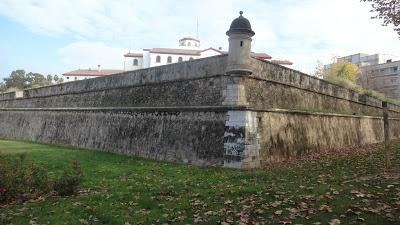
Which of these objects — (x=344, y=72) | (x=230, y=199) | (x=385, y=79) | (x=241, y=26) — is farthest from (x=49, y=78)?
(x=230, y=199)

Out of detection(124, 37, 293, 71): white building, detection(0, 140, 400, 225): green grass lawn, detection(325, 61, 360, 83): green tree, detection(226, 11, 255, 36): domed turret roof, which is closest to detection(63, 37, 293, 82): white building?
detection(124, 37, 293, 71): white building

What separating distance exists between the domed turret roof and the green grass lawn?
455 centimetres

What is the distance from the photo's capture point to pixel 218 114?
41.0 feet

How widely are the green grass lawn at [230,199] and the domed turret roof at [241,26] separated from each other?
4.55 meters

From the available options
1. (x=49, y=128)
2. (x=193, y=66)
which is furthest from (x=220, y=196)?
(x=49, y=128)

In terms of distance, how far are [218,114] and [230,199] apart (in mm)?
5475

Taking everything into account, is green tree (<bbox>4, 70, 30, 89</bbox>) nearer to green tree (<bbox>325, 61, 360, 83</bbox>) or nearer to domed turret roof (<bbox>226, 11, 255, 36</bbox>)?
green tree (<bbox>325, 61, 360, 83</bbox>)

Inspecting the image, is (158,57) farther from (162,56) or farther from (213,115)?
(213,115)

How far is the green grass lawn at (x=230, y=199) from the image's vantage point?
6.06m

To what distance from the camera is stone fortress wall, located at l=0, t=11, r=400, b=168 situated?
12148 mm

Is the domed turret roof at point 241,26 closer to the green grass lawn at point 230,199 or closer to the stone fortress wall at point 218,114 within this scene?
the stone fortress wall at point 218,114

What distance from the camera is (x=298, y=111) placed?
1471cm

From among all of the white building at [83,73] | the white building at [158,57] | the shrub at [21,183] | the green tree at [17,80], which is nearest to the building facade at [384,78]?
the white building at [158,57]

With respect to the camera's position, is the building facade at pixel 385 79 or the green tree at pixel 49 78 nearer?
the building facade at pixel 385 79
